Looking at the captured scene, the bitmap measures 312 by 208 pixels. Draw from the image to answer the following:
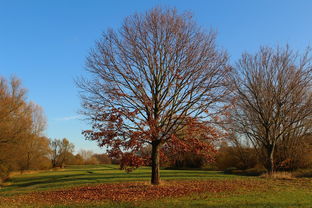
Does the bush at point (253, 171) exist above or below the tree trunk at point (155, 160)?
below

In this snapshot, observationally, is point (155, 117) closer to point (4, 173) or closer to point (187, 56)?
point (187, 56)

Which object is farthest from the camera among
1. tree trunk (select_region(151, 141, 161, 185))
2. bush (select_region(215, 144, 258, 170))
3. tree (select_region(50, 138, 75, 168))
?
tree (select_region(50, 138, 75, 168))

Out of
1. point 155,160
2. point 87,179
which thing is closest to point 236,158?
point 87,179

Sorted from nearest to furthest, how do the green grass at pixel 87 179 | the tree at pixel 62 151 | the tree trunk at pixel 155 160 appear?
the tree trunk at pixel 155 160, the green grass at pixel 87 179, the tree at pixel 62 151

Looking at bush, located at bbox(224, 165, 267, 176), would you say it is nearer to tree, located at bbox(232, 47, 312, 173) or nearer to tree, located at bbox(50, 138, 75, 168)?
tree, located at bbox(232, 47, 312, 173)

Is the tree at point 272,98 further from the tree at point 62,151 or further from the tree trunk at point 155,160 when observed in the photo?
the tree at point 62,151

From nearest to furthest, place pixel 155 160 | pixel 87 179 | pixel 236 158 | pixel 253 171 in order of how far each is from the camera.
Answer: pixel 155 160
pixel 87 179
pixel 253 171
pixel 236 158

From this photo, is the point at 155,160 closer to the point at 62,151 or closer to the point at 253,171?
the point at 253,171

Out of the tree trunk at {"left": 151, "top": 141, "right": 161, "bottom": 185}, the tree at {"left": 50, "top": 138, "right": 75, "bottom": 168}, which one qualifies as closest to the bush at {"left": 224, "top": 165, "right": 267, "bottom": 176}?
the tree trunk at {"left": 151, "top": 141, "right": 161, "bottom": 185}

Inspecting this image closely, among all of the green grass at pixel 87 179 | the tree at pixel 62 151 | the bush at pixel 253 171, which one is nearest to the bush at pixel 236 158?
the bush at pixel 253 171

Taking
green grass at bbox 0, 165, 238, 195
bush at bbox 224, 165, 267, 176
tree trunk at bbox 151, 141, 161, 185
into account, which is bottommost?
green grass at bbox 0, 165, 238, 195

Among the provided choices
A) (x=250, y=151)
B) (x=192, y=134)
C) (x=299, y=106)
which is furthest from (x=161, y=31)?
(x=250, y=151)

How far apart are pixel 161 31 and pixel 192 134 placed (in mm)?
6480

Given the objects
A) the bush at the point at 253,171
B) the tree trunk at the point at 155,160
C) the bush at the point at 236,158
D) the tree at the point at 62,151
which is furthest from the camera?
the tree at the point at 62,151
